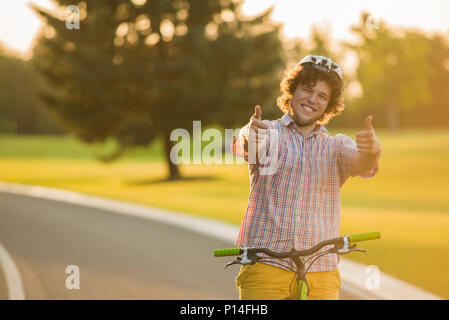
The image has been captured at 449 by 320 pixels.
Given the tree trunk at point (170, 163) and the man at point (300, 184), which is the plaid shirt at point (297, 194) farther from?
the tree trunk at point (170, 163)

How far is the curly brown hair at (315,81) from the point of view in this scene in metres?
3.67

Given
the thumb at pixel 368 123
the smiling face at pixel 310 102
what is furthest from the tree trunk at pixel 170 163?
the thumb at pixel 368 123

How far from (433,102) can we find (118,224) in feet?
272

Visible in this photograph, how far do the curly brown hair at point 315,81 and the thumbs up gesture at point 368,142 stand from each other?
0.49m

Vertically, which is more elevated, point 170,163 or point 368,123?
point 170,163

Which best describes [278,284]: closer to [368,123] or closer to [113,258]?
[368,123]

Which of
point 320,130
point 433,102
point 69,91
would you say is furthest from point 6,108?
point 320,130

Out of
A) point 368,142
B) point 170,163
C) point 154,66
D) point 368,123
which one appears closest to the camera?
point 368,123

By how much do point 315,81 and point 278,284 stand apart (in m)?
1.10

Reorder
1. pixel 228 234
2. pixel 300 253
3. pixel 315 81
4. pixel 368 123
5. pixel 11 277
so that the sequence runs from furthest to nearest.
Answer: pixel 228 234 < pixel 11 277 < pixel 315 81 < pixel 300 253 < pixel 368 123

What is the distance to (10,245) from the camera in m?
13.6

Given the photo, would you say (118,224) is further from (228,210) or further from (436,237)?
(436,237)

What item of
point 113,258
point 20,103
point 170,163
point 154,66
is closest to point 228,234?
point 113,258

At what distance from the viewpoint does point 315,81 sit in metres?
3.67
